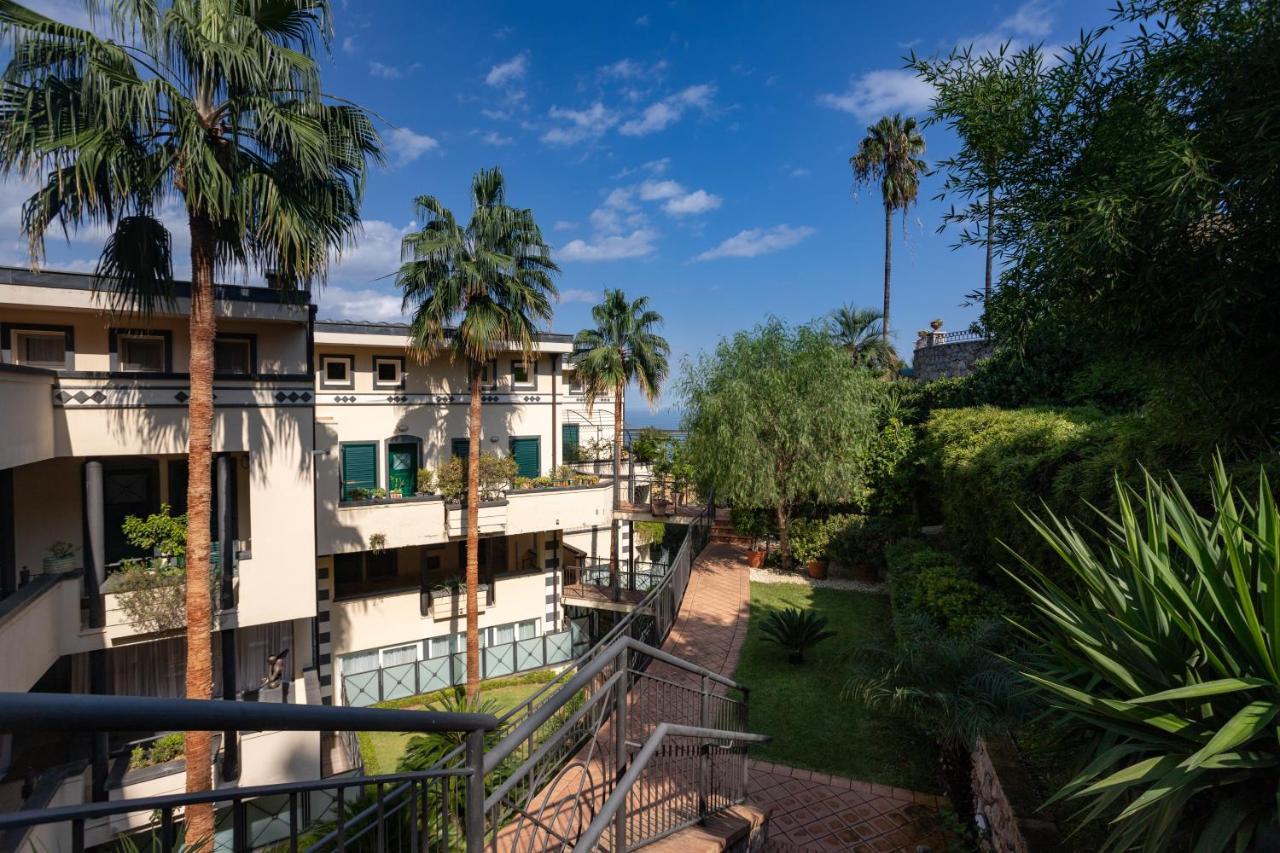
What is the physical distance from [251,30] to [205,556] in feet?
22.8

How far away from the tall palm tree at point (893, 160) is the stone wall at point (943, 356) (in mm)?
4276

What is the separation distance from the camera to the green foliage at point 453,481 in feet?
50.5

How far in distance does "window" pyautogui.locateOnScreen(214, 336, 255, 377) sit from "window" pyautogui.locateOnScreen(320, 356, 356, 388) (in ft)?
17.4

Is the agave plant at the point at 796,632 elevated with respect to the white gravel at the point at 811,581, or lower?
elevated

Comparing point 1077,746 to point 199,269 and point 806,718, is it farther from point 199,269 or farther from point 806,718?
point 199,269

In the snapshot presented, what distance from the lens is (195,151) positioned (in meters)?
7.28

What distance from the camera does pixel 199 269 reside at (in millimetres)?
7965

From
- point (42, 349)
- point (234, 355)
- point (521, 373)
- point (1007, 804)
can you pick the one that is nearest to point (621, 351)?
point (521, 373)

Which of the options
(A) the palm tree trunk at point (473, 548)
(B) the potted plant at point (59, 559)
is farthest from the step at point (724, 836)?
(B) the potted plant at point (59, 559)

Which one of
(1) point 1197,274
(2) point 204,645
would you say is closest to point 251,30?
(2) point 204,645

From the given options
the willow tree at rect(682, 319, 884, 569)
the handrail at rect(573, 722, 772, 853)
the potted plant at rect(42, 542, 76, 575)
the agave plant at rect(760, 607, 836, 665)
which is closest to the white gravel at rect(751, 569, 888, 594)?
the willow tree at rect(682, 319, 884, 569)

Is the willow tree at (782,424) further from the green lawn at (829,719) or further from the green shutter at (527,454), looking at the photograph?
the green shutter at (527,454)

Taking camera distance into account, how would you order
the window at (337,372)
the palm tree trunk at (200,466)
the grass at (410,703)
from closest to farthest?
the palm tree trunk at (200,466) < the grass at (410,703) < the window at (337,372)

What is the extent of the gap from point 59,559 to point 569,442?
561 inches
